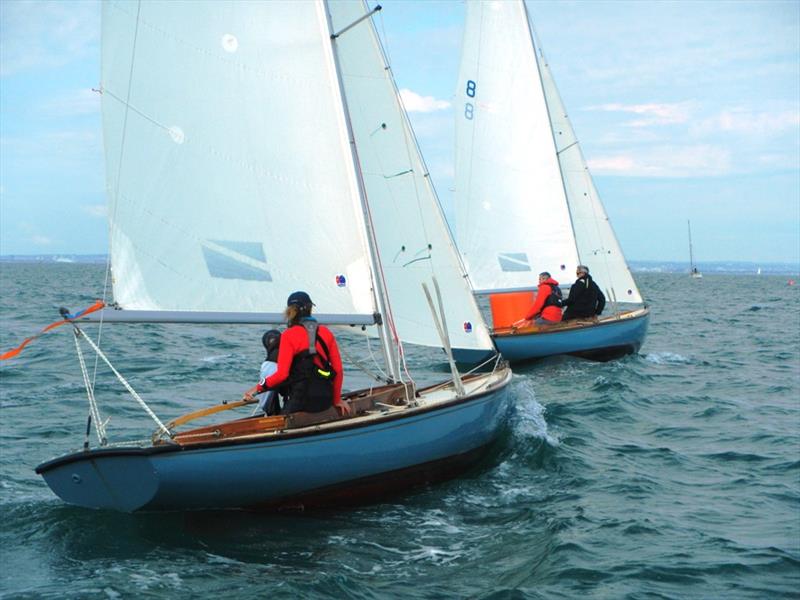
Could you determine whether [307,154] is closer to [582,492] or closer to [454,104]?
[582,492]

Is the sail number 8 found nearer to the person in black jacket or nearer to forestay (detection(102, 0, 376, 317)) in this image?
the person in black jacket

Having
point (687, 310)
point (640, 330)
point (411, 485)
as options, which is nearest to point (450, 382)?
point (411, 485)

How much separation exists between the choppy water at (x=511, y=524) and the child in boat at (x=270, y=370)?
3.36 ft

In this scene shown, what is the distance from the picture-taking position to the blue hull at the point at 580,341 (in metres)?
15.0

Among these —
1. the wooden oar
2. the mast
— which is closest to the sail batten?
the mast

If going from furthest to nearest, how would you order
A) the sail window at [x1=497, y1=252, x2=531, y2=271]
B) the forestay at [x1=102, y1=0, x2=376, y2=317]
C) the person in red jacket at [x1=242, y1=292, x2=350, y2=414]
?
1. the sail window at [x1=497, y1=252, x2=531, y2=271]
2. the forestay at [x1=102, y1=0, x2=376, y2=317]
3. the person in red jacket at [x1=242, y1=292, x2=350, y2=414]

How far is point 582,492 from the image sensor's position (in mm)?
7750

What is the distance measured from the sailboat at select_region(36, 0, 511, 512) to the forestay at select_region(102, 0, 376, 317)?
0.01 meters

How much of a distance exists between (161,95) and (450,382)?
12.6 feet

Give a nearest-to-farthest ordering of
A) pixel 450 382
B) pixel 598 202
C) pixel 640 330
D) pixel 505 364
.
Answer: pixel 450 382 → pixel 505 364 → pixel 640 330 → pixel 598 202

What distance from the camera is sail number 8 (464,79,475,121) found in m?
17.6

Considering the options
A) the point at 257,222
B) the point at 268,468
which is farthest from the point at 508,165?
the point at 268,468

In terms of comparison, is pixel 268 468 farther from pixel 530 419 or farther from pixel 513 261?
pixel 513 261

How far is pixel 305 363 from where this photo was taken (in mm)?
6977
